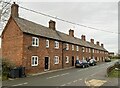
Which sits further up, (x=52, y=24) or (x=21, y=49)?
(x=52, y=24)

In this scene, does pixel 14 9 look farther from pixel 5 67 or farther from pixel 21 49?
pixel 5 67

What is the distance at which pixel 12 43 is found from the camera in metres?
29.1

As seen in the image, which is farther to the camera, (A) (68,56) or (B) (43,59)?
(A) (68,56)

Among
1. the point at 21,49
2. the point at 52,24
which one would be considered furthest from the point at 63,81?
the point at 52,24

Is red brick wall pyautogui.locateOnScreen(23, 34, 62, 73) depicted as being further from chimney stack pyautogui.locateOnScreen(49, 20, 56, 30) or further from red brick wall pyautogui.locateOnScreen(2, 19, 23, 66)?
chimney stack pyautogui.locateOnScreen(49, 20, 56, 30)

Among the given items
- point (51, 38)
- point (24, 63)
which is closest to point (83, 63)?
point (51, 38)

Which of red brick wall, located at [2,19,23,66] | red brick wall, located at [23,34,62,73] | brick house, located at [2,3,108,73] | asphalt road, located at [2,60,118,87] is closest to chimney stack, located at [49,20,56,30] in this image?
brick house, located at [2,3,108,73]

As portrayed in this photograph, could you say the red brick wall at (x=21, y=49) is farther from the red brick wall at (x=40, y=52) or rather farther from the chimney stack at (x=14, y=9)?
the chimney stack at (x=14, y=9)

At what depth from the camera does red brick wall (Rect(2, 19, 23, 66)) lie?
27.5 metres

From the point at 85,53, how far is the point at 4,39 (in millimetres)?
28843

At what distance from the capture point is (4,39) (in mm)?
30359

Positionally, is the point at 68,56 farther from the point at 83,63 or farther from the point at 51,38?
the point at 51,38

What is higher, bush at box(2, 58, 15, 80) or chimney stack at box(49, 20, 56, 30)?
chimney stack at box(49, 20, 56, 30)

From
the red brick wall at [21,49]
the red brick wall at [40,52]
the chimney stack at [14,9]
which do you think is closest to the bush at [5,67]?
the red brick wall at [21,49]
